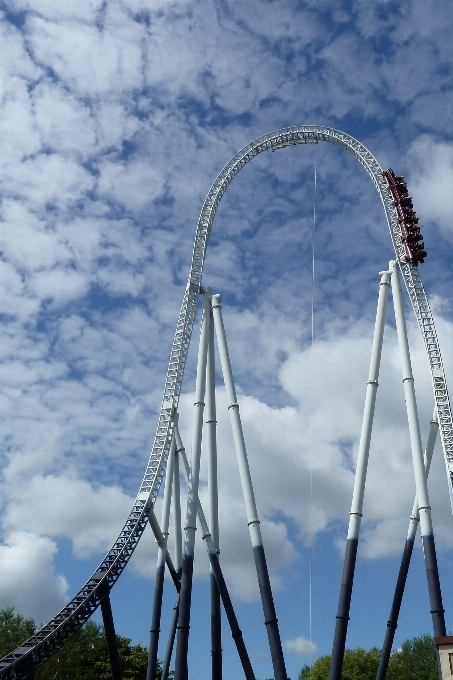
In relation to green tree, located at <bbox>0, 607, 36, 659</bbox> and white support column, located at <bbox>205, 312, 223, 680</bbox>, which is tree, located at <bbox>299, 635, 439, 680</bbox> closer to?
green tree, located at <bbox>0, 607, 36, 659</bbox>

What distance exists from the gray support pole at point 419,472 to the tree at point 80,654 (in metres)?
21.5

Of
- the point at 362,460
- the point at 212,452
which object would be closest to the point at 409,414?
the point at 362,460

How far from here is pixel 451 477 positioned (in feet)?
74.3

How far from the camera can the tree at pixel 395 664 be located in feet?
171

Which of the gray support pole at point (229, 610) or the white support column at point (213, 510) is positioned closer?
the gray support pole at point (229, 610)

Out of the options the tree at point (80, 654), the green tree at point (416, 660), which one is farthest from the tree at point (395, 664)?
the tree at point (80, 654)

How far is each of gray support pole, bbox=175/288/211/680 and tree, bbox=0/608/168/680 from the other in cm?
1585

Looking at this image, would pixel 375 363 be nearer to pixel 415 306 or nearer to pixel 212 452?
pixel 415 306

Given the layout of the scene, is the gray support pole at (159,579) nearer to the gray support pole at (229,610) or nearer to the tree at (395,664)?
the gray support pole at (229,610)

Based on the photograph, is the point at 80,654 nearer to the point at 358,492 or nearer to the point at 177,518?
the point at 177,518

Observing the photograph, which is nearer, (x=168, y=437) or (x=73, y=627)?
(x=73, y=627)

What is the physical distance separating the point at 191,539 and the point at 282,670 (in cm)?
507

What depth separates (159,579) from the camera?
25.7 metres

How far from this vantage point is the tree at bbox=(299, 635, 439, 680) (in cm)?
5225
